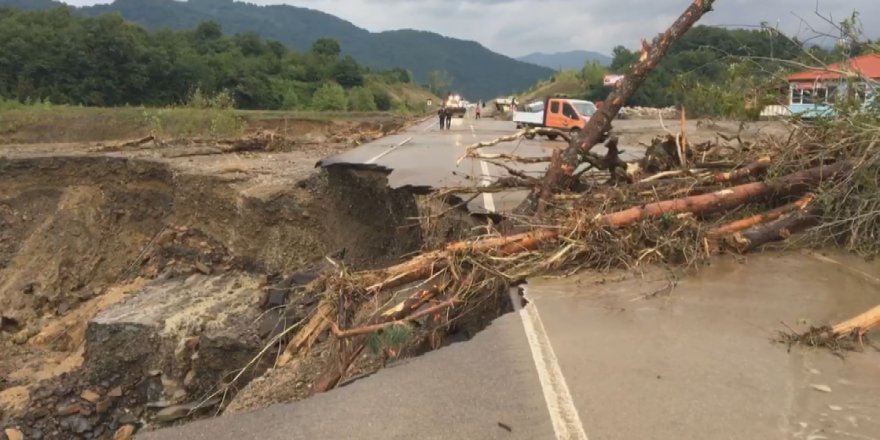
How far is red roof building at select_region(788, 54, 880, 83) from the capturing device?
21.5 ft

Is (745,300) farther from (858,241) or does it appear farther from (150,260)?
(150,260)

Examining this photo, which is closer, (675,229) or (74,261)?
(675,229)

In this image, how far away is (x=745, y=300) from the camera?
16.9 ft

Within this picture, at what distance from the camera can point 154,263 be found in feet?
43.4

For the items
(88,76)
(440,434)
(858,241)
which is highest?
(88,76)

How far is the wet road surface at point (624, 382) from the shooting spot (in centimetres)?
331

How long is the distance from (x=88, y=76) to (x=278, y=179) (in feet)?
144

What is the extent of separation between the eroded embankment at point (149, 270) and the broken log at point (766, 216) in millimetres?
3579

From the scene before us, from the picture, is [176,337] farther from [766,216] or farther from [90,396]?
[766,216]

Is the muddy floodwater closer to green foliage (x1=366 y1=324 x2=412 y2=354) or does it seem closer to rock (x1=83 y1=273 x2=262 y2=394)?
green foliage (x1=366 y1=324 x2=412 y2=354)

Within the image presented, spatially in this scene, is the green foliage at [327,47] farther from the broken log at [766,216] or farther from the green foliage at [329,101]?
the broken log at [766,216]

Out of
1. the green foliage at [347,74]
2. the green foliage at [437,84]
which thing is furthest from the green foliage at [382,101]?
the green foliage at [437,84]

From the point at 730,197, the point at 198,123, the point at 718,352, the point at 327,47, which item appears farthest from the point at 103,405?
the point at 327,47

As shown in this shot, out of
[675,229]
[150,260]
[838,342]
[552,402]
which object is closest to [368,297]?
[552,402]
